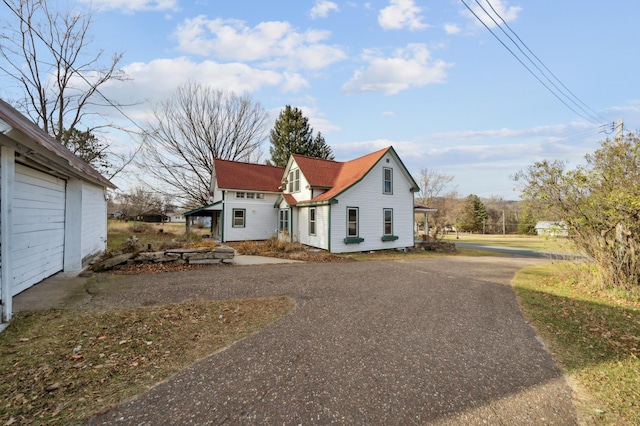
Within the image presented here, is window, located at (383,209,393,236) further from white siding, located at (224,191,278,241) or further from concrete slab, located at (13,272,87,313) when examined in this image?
concrete slab, located at (13,272,87,313)

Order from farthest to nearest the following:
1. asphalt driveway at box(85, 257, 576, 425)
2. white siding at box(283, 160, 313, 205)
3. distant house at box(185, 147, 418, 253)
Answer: white siding at box(283, 160, 313, 205), distant house at box(185, 147, 418, 253), asphalt driveway at box(85, 257, 576, 425)

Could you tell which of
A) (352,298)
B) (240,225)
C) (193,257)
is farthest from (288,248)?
(352,298)

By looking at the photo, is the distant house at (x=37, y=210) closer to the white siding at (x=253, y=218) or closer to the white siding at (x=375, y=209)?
the white siding at (x=253, y=218)

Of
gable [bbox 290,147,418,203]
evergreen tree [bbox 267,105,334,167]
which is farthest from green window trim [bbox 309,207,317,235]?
evergreen tree [bbox 267,105,334,167]

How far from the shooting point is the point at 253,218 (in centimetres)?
1953

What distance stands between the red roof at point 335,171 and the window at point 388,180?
1096mm

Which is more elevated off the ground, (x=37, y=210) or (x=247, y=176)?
(x=247, y=176)

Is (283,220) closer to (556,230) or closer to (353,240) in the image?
(353,240)

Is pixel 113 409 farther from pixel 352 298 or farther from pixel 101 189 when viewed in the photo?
pixel 101 189

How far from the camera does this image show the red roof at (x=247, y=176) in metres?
19.1

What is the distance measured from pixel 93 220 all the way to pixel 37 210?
14.5ft

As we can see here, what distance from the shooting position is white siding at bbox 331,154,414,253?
14.7 meters

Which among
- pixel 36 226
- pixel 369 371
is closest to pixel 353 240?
pixel 369 371

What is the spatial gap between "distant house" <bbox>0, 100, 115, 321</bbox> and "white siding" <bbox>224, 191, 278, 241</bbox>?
839 centimetres
